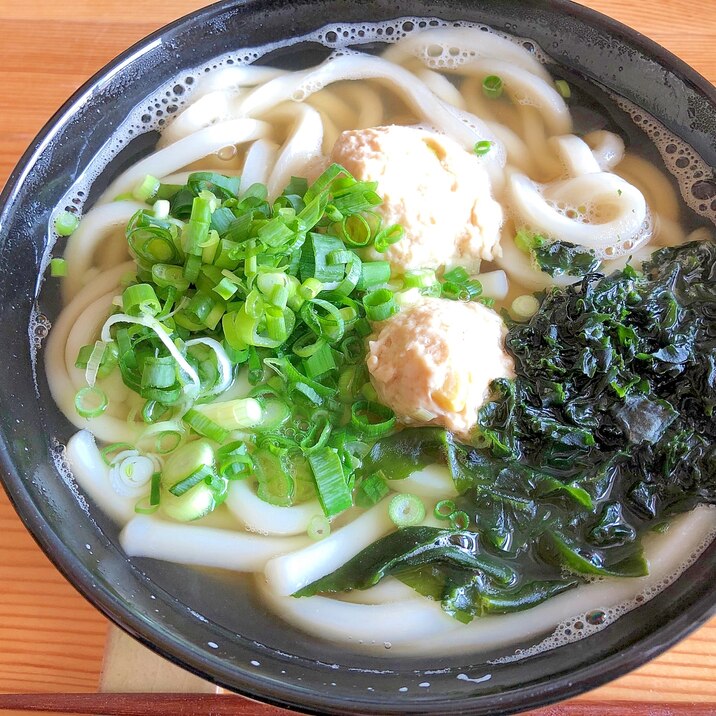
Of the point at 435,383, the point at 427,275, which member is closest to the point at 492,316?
the point at 427,275

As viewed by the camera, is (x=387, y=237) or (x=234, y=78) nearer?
(x=387, y=237)

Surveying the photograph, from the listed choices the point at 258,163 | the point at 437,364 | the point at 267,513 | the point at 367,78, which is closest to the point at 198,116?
the point at 258,163

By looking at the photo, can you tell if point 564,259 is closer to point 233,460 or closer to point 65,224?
point 233,460

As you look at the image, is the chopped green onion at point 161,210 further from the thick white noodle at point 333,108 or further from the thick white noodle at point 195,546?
the thick white noodle at point 195,546

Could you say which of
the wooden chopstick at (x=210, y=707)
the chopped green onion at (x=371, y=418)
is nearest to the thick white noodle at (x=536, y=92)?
the chopped green onion at (x=371, y=418)

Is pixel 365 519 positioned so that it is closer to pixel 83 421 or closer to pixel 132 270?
pixel 83 421

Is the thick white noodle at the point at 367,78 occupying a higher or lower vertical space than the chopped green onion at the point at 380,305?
higher
